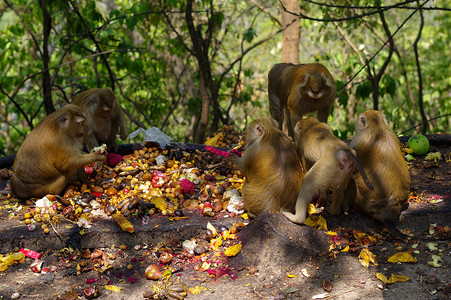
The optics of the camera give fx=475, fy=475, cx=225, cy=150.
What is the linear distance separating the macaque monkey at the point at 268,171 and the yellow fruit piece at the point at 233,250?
464mm

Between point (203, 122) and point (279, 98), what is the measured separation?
6.06ft

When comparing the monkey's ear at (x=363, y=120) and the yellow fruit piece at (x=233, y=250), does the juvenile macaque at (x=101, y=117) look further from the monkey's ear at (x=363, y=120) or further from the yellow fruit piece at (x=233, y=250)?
the monkey's ear at (x=363, y=120)

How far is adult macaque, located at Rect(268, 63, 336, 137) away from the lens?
6059mm

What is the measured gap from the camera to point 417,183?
5652 millimetres

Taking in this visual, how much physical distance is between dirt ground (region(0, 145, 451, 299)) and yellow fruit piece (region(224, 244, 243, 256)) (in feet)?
0.14

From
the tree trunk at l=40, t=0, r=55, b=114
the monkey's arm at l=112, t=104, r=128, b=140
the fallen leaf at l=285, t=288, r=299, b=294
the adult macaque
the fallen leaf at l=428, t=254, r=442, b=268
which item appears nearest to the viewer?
the fallen leaf at l=285, t=288, r=299, b=294

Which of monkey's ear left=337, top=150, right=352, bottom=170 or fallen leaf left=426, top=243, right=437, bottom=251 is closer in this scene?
monkey's ear left=337, top=150, right=352, bottom=170

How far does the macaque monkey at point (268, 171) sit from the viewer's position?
4613mm

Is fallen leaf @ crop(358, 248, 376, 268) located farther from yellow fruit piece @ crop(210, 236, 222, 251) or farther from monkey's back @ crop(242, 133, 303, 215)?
yellow fruit piece @ crop(210, 236, 222, 251)

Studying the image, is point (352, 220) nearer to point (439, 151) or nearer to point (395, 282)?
point (395, 282)

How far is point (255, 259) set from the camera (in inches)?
170

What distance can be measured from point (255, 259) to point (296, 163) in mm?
1066

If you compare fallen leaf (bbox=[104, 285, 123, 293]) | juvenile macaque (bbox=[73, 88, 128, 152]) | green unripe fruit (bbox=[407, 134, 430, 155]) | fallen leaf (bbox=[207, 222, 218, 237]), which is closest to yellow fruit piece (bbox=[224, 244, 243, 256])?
fallen leaf (bbox=[207, 222, 218, 237])

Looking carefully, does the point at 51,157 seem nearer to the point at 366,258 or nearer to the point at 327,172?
the point at 327,172
